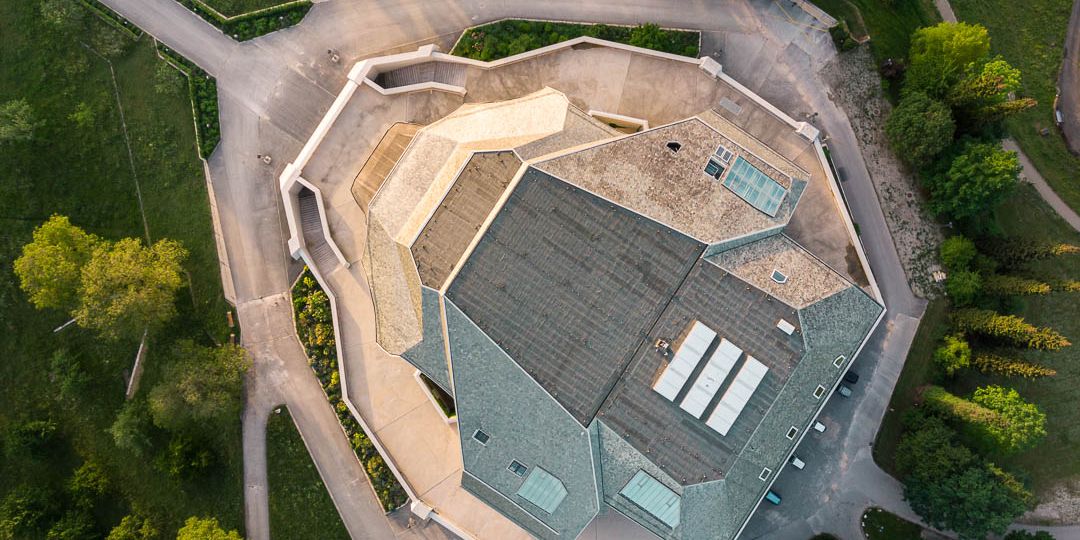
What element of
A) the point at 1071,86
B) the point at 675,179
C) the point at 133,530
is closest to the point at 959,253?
the point at 1071,86

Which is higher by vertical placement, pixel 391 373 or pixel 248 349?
pixel 391 373

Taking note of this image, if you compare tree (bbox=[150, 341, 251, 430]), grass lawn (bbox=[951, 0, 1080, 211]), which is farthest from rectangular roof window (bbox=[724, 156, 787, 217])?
tree (bbox=[150, 341, 251, 430])

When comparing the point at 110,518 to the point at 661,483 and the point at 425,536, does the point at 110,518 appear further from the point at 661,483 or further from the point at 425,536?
the point at 661,483

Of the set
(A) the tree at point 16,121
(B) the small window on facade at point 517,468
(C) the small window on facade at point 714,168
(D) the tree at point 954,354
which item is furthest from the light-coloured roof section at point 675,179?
(A) the tree at point 16,121

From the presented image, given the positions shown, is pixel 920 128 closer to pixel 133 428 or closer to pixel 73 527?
pixel 133 428

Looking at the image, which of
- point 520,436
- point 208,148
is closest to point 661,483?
point 520,436

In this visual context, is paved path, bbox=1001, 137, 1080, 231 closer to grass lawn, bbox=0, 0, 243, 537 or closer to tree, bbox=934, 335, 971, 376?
tree, bbox=934, 335, 971, 376
